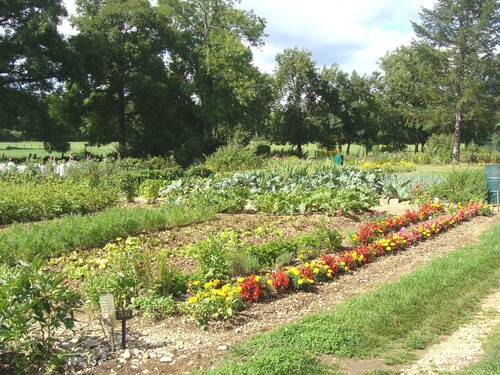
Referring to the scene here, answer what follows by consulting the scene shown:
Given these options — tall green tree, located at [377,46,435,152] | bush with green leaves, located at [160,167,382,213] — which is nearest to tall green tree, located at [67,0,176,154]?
bush with green leaves, located at [160,167,382,213]

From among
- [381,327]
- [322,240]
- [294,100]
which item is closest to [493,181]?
[322,240]

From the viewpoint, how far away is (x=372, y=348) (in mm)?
3941

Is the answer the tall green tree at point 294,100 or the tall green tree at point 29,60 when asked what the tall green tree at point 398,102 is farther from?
the tall green tree at point 29,60

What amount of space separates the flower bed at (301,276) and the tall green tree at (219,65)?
75.6 ft

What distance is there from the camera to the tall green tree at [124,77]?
29.3 m

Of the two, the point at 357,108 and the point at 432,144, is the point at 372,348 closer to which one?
the point at 432,144

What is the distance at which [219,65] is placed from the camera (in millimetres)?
32750

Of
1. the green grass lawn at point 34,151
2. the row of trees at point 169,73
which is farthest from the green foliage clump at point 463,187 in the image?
the green grass lawn at point 34,151

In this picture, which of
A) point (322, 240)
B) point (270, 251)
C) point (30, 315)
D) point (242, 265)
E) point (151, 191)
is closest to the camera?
point (30, 315)

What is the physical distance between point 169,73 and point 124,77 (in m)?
5.24

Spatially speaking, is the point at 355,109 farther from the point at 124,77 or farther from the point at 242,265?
the point at 242,265

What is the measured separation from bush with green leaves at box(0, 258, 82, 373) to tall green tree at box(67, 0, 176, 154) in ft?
87.5

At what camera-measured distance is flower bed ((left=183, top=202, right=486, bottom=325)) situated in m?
4.50

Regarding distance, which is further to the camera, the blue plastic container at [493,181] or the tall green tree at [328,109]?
the tall green tree at [328,109]
